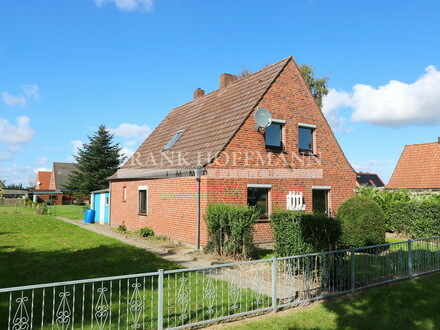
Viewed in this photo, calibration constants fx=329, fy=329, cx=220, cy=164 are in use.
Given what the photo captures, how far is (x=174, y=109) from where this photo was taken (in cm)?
2281

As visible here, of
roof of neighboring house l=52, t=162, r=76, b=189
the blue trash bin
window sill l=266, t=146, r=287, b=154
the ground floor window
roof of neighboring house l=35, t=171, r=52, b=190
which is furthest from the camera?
roof of neighboring house l=35, t=171, r=52, b=190

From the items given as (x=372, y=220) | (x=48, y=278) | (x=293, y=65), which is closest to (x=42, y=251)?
(x=48, y=278)

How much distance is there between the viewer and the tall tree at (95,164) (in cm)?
4147

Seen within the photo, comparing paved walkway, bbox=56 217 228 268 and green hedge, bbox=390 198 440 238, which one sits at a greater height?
green hedge, bbox=390 198 440 238

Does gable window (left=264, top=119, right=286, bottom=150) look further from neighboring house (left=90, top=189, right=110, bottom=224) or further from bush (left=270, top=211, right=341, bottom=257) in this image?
neighboring house (left=90, top=189, right=110, bottom=224)

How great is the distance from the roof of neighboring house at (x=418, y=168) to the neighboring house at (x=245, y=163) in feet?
45.8

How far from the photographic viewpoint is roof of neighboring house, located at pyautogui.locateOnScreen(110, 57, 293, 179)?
13.6m

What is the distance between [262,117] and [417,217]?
8761 mm

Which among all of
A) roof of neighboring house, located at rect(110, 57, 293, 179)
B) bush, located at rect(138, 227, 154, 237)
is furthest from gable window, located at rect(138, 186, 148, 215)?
bush, located at rect(138, 227, 154, 237)

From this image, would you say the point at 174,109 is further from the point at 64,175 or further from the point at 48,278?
the point at 64,175

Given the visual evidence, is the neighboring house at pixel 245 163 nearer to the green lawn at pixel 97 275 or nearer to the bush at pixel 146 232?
the bush at pixel 146 232

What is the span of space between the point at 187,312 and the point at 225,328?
88 cm

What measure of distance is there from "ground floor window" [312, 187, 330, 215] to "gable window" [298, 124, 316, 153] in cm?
193

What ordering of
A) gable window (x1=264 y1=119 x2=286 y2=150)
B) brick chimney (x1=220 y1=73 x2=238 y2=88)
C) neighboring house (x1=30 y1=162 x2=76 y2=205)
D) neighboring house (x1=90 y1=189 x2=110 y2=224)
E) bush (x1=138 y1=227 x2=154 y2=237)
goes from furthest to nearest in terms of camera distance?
1. neighboring house (x1=30 y1=162 x2=76 y2=205)
2. neighboring house (x1=90 y1=189 x2=110 y2=224)
3. brick chimney (x1=220 y1=73 x2=238 y2=88)
4. bush (x1=138 y1=227 x2=154 y2=237)
5. gable window (x1=264 y1=119 x2=286 y2=150)
